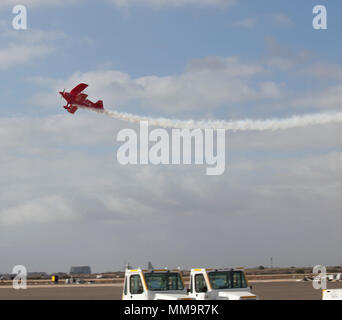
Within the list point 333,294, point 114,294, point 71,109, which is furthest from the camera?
point 114,294

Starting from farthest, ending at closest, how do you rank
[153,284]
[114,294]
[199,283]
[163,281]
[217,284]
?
[114,294] < [199,283] < [217,284] < [163,281] < [153,284]

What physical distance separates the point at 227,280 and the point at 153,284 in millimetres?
2799

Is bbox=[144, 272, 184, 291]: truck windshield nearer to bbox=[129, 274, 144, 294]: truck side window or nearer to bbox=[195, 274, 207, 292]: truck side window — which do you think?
bbox=[129, 274, 144, 294]: truck side window

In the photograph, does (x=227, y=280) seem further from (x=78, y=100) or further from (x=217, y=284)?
(x=78, y=100)

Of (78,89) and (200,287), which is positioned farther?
(78,89)

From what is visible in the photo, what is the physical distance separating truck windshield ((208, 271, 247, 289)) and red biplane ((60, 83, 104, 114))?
34.9m

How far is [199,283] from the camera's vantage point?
2041 centimetres

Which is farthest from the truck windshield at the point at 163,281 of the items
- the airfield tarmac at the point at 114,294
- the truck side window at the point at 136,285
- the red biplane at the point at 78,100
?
the red biplane at the point at 78,100

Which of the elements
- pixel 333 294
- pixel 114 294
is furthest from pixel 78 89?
pixel 333 294
